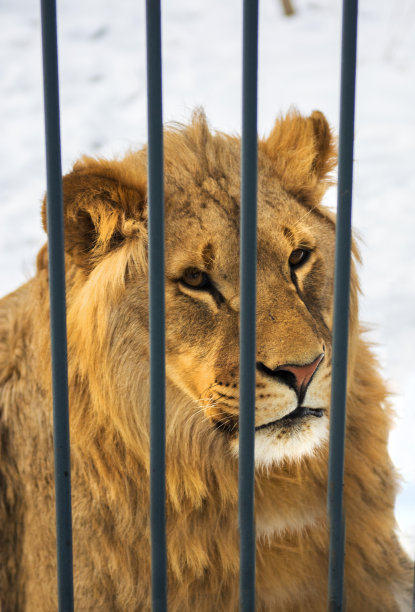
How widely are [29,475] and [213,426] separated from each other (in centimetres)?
65

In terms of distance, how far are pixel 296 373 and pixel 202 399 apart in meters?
0.30

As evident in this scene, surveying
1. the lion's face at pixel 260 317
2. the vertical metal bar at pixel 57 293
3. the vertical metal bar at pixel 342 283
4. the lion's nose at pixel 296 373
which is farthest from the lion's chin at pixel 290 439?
the vertical metal bar at pixel 57 293

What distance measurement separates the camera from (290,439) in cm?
191

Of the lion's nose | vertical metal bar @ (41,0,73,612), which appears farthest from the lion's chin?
Result: vertical metal bar @ (41,0,73,612)

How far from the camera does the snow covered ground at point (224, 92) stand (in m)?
5.66

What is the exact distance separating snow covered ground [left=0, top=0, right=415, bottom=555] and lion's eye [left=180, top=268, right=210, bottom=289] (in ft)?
9.38

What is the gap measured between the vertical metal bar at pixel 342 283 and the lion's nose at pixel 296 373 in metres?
0.49

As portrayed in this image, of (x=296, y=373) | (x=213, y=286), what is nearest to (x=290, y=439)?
(x=296, y=373)

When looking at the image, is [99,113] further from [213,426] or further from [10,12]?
[213,426]

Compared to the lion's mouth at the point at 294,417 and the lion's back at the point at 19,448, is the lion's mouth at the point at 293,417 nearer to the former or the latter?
the lion's mouth at the point at 294,417

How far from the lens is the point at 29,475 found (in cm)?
232

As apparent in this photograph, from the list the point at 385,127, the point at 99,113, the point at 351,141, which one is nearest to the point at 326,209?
the point at 351,141

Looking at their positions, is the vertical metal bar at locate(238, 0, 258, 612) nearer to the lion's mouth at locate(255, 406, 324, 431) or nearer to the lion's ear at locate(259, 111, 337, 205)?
the lion's mouth at locate(255, 406, 324, 431)

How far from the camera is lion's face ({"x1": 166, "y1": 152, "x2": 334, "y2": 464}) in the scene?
6.00 ft
